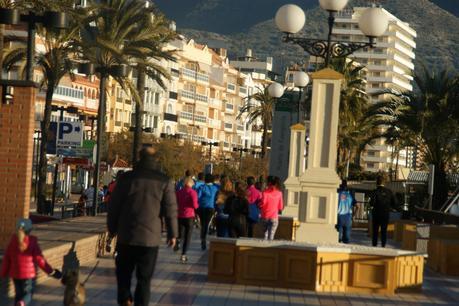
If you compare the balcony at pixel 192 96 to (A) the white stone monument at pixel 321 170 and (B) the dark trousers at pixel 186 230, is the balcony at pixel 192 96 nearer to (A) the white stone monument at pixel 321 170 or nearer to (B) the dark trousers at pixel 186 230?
(B) the dark trousers at pixel 186 230

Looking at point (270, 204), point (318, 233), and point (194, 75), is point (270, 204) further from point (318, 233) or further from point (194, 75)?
point (194, 75)

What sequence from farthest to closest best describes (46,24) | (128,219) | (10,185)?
(46,24), (10,185), (128,219)

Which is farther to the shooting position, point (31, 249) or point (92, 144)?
point (92, 144)

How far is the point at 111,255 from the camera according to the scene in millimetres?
24547

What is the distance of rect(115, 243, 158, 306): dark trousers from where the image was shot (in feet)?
42.7

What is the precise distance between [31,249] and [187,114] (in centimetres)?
15386

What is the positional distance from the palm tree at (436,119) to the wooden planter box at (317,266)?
114ft

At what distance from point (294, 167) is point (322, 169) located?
17772 mm

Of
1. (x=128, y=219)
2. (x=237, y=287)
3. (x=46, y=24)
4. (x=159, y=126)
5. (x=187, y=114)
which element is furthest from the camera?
(x=187, y=114)

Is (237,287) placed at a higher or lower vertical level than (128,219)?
lower

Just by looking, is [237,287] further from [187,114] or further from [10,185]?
[187,114]

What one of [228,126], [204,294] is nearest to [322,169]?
[204,294]

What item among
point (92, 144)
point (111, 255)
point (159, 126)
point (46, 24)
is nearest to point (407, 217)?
point (92, 144)

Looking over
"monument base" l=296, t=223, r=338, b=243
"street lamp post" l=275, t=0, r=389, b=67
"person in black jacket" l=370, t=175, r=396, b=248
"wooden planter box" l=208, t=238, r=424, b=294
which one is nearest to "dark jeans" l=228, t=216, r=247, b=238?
"street lamp post" l=275, t=0, r=389, b=67
